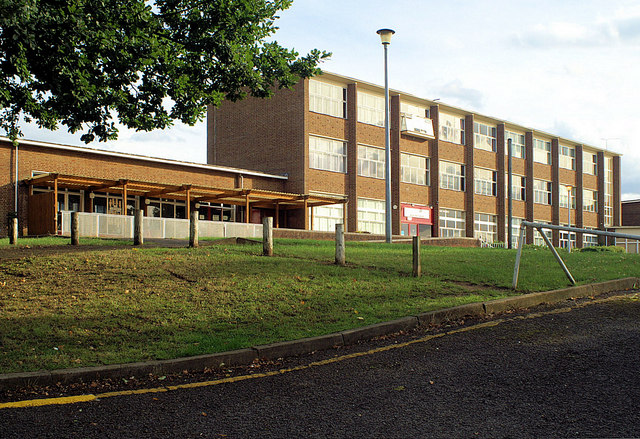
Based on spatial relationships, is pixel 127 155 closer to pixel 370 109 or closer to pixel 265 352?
pixel 370 109

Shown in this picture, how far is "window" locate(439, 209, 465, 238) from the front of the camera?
46.4 m

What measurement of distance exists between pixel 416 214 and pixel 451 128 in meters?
8.51

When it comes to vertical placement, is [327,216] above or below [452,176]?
below

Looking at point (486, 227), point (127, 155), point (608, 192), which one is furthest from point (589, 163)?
→ point (127, 155)

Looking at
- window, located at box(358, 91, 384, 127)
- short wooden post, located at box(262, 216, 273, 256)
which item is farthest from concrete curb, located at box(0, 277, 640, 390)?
window, located at box(358, 91, 384, 127)

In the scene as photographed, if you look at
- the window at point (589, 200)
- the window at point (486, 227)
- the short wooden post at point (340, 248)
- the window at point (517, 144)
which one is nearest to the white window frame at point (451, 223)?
the window at point (486, 227)

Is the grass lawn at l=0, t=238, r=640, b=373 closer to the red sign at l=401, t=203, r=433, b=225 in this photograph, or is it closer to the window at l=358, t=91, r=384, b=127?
the window at l=358, t=91, r=384, b=127

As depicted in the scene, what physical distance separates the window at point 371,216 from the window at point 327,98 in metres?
6.23


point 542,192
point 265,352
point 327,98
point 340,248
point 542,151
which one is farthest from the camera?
point 542,151

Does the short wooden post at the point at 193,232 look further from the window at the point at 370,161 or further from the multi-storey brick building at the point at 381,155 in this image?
the window at the point at 370,161

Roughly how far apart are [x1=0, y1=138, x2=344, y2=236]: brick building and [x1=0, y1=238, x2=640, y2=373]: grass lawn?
51.8 ft

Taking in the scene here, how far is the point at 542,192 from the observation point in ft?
185

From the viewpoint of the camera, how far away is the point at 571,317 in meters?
8.77

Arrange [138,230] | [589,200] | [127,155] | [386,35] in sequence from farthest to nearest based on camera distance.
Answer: [589,200], [127,155], [386,35], [138,230]
